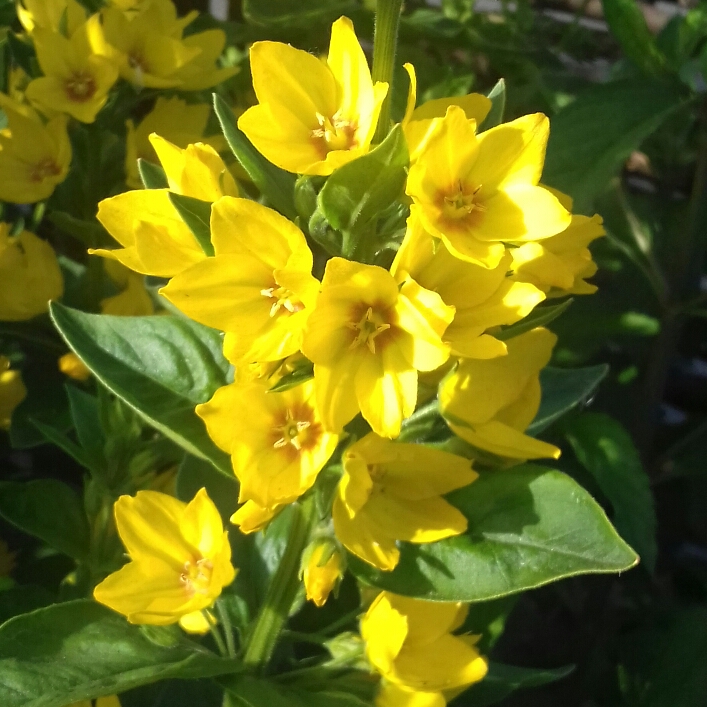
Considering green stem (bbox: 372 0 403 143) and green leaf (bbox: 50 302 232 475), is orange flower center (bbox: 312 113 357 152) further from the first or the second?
green leaf (bbox: 50 302 232 475)

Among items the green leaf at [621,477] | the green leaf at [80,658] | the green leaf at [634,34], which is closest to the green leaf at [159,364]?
the green leaf at [80,658]

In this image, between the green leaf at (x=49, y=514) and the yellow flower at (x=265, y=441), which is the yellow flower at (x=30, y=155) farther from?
the yellow flower at (x=265, y=441)

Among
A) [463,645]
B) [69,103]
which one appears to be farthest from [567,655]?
[69,103]

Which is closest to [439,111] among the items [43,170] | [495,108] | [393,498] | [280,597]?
[495,108]

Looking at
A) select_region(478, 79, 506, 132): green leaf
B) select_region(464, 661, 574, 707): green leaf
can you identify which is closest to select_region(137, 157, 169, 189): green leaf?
select_region(478, 79, 506, 132): green leaf

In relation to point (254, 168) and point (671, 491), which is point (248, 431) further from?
point (671, 491)
